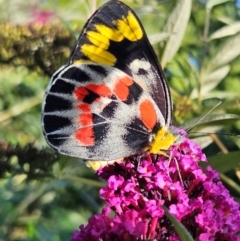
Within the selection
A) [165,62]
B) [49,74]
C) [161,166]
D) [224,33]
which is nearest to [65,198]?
[49,74]

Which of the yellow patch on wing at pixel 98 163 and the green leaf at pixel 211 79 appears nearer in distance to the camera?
the yellow patch on wing at pixel 98 163

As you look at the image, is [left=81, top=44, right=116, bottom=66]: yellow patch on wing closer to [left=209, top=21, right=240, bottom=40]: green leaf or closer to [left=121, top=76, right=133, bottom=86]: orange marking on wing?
[left=121, top=76, right=133, bottom=86]: orange marking on wing

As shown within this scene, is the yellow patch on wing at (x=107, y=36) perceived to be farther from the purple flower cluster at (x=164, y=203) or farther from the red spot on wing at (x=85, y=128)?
the purple flower cluster at (x=164, y=203)

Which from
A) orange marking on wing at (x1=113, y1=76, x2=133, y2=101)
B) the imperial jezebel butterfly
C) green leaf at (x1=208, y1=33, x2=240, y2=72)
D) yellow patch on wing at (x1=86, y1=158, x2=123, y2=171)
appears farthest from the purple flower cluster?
green leaf at (x1=208, y1=33, x2=240, y2=72)

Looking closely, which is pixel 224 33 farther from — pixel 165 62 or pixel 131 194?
pixel 131 194

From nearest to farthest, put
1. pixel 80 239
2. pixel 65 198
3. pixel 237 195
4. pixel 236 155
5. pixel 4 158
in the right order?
pixel 80 239
pixel 236 155
pixel 4 158
pixel 237 195
pixel 65 198

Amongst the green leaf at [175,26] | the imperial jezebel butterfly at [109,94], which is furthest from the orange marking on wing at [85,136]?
the green leaf at [175,26]

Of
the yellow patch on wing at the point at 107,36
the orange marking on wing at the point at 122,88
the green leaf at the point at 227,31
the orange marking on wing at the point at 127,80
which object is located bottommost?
the orange marking on wing at the point at 122,88
